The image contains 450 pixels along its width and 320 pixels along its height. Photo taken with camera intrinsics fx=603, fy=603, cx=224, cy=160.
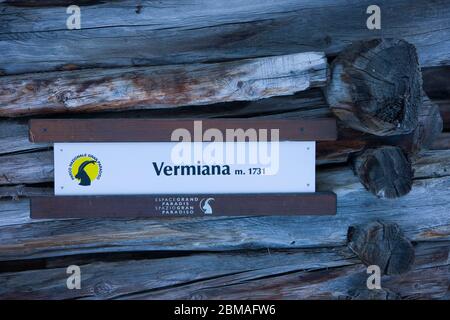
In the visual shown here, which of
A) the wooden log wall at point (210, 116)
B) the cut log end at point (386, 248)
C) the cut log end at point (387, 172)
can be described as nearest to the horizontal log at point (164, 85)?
the wooden log wall at point (210, 116)

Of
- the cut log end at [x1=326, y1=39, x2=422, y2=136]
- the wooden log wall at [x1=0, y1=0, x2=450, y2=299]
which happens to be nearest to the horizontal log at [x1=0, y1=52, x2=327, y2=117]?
the wooden log wall at [x1=0, y1=0, x2=450, y2=299]

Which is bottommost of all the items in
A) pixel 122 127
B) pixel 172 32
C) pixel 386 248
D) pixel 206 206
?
pixel 386 248

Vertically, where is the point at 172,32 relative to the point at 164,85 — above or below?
above

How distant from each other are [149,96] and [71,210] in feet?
1.95

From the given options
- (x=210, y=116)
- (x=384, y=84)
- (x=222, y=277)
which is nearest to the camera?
(x=384, y=84)

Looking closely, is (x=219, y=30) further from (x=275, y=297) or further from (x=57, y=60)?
(x=275, y=297)

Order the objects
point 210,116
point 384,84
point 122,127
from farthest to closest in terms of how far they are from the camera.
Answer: point 210,116 → point 122,127 → point 384,84

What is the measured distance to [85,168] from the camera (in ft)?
8.61

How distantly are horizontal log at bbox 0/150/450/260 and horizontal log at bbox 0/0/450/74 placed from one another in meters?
0.63

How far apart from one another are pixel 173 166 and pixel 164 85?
35cm

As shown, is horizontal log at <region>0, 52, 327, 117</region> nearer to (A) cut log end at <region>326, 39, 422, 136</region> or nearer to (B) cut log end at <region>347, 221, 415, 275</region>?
(A) cut log end at <region>326, 39, 422, 136</region>

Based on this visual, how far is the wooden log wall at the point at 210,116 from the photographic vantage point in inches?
103

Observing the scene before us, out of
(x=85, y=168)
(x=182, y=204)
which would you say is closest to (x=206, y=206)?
(x=182, y=204)

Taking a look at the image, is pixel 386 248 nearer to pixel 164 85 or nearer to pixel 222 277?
pixel 222 277
